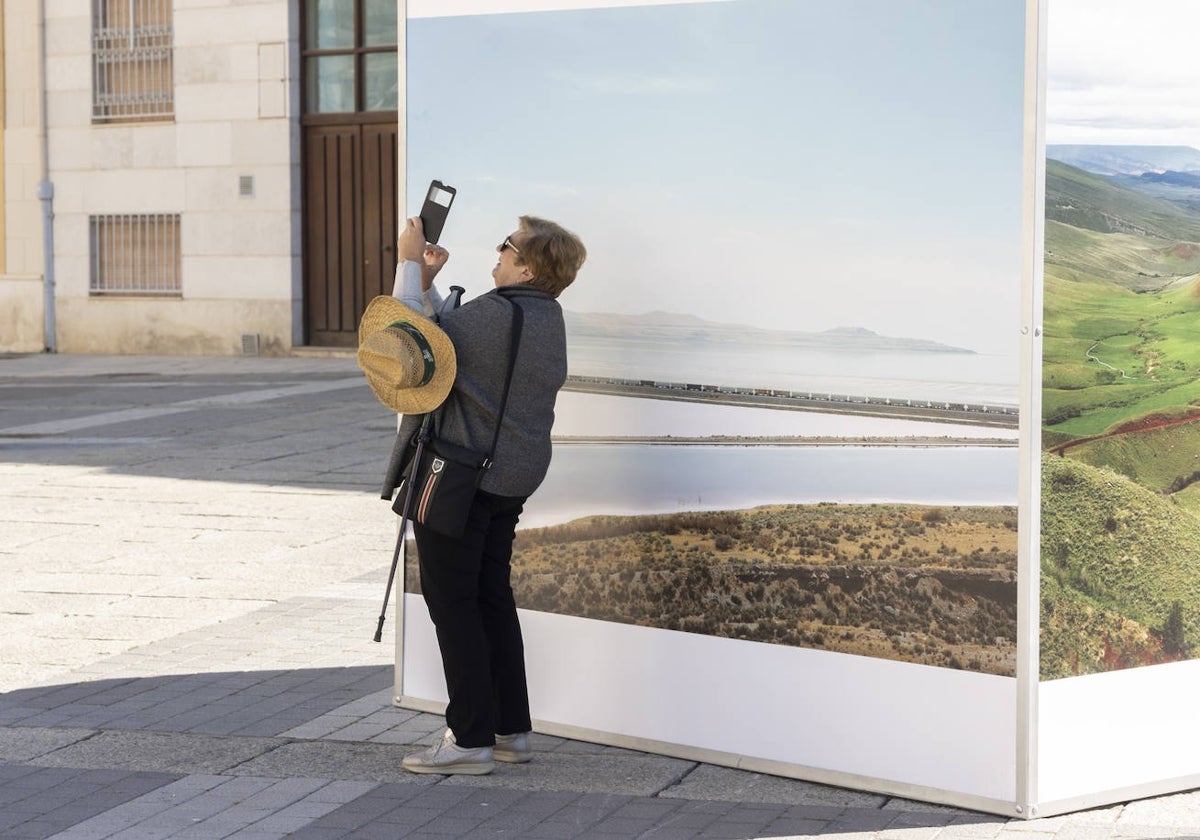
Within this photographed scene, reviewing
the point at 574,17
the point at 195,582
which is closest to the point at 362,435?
the point at 195,582

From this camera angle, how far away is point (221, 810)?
4953 millimetres

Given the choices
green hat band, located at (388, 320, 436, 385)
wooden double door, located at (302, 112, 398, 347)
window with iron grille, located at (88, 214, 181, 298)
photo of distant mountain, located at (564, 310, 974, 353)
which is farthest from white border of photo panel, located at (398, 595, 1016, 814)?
window with iron grille, located at (88, 214, 181, 298)

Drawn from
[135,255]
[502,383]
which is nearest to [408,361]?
[502,383]

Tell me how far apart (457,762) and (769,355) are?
1566mm

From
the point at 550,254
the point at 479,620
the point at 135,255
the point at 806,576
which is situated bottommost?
the point at 479,620

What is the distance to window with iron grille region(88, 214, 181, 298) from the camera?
24.0 metres

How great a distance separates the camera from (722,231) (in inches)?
201

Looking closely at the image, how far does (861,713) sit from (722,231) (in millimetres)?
1477

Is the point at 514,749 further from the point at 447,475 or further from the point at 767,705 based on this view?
the point at 447,475

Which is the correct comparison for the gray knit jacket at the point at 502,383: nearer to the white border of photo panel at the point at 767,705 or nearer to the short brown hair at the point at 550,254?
the short brown hair at the point at 550,254

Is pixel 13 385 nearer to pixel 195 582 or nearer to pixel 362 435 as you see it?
pixel 362 435

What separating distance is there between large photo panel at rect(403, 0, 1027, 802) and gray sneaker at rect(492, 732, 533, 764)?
271 mm

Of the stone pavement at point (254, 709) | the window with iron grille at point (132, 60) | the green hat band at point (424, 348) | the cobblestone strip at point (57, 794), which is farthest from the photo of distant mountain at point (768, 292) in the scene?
the window with iron grille at point (132, 60)

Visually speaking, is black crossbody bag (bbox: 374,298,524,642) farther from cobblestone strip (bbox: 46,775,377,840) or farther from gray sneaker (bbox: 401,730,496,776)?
cobblestone strip (bbox: 46,775,377,840)
